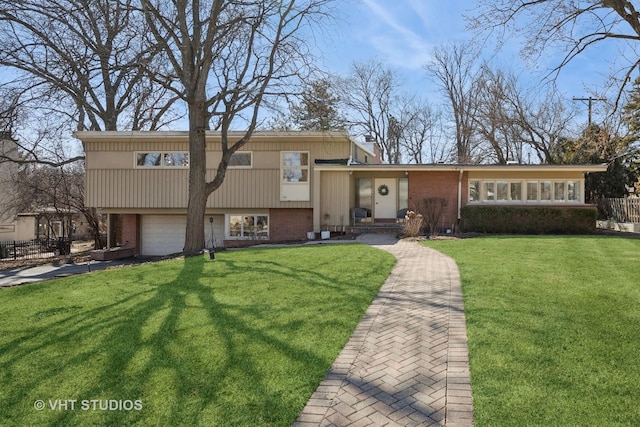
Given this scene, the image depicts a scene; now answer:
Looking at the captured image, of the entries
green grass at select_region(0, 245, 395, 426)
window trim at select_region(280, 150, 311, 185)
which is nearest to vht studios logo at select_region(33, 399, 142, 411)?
green grass at select_region(0, 245, 395, 426)

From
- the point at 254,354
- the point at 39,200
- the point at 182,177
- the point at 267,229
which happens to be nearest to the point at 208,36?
the point at 182,177

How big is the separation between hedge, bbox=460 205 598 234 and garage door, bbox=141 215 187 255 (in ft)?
44.4

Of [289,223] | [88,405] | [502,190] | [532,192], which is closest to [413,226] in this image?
[502,190]

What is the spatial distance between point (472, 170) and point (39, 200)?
2484 centimetres

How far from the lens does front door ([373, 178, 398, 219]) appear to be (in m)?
20.3

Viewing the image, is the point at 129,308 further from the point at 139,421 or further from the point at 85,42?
the point at 85,42

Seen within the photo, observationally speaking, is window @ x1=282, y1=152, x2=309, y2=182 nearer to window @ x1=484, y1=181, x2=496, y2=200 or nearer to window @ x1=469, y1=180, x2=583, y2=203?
window @ x1=469, y1=180, x2=583, y2=203

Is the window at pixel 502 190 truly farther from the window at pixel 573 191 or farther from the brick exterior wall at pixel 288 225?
the brick exterior wall at pixel 288 225

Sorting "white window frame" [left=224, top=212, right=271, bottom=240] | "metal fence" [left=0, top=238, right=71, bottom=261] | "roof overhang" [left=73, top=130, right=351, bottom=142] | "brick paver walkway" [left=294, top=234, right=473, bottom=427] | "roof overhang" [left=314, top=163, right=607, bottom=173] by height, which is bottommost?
"metal fence" [left=0, top=238, right=71, bottom=261]

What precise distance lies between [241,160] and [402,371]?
16.9m

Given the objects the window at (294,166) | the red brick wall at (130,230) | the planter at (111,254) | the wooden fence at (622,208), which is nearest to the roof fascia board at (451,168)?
the window at (294,166)

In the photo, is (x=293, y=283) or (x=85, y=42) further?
(x=85, y=42)

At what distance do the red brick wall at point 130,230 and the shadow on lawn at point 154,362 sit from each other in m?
16.0

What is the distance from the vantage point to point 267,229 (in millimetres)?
20609
